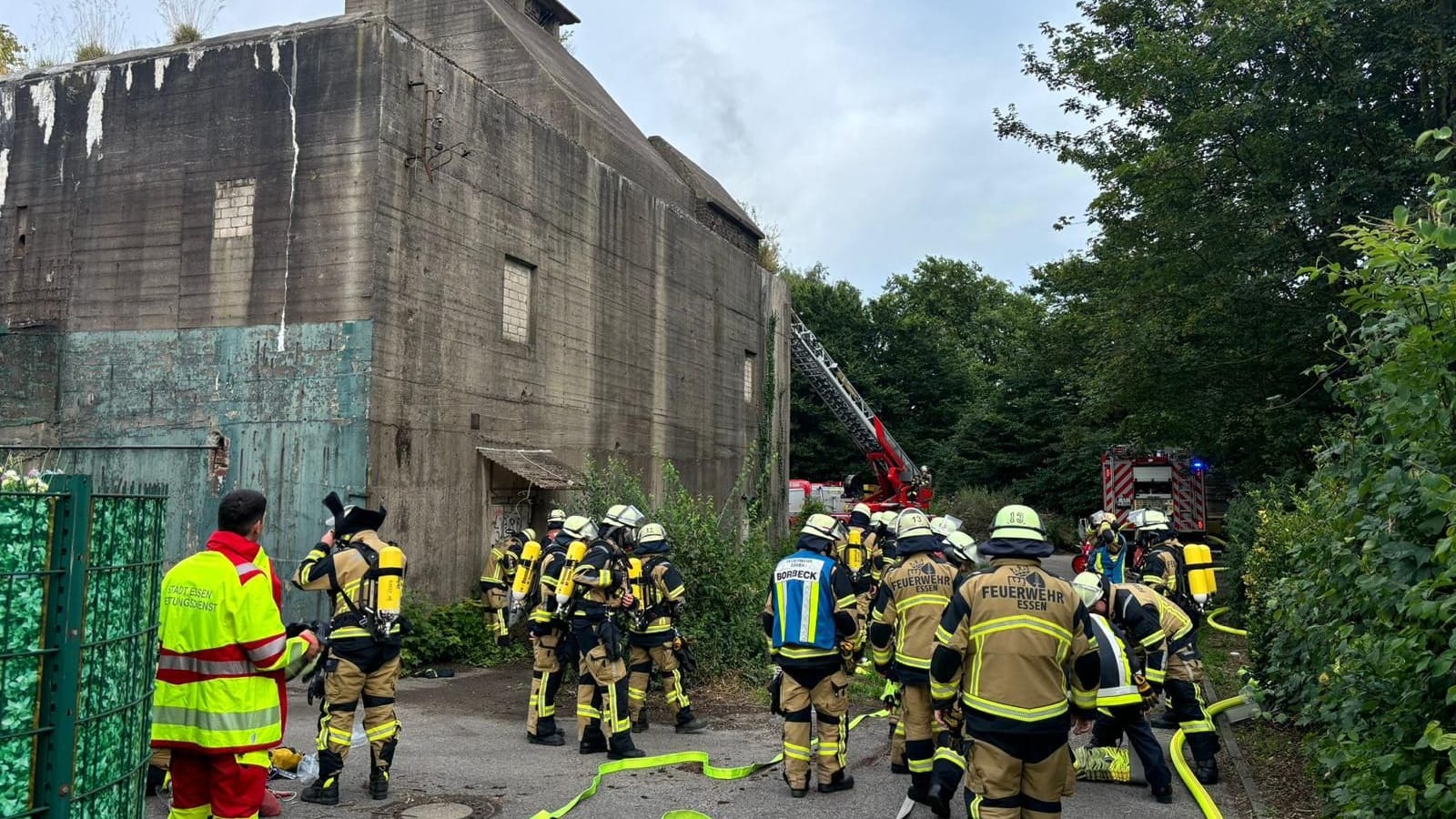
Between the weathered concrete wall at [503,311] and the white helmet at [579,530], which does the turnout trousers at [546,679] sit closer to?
the white helmet at [579,530]

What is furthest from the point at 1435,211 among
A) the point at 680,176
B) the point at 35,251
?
the point at 680,176

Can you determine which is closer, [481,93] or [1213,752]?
[1213,752]

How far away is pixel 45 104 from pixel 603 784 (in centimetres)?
1431

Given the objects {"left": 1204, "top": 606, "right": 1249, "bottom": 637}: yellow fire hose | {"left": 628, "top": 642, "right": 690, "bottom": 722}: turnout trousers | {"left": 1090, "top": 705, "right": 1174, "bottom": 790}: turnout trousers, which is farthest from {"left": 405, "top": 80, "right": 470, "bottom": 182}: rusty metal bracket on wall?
{"left": 1204, "top": 606, "right": 1249, "bottom": 637}: yellow fire hose

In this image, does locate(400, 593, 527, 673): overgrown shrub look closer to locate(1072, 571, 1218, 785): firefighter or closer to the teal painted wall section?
the teal painted wall section

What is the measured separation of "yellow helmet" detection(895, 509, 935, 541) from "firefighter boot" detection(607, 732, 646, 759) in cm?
299

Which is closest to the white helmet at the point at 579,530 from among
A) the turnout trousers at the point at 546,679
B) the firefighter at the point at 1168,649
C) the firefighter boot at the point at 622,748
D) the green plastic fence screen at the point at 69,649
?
the turnout trousers at the point at 546,679

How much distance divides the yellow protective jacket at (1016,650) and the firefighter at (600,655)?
3.94 meters

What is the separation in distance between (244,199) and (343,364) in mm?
3042

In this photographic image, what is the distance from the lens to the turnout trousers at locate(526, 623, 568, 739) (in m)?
9.70

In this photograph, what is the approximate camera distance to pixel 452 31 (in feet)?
72.0

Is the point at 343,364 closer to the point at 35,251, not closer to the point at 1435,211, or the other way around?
the point at 35,251

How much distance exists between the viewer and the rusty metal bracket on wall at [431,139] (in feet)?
48.0

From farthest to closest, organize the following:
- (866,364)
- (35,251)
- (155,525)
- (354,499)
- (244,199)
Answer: (866,364) < (35,251) < (244,199) < (354,499) < (155,525)
